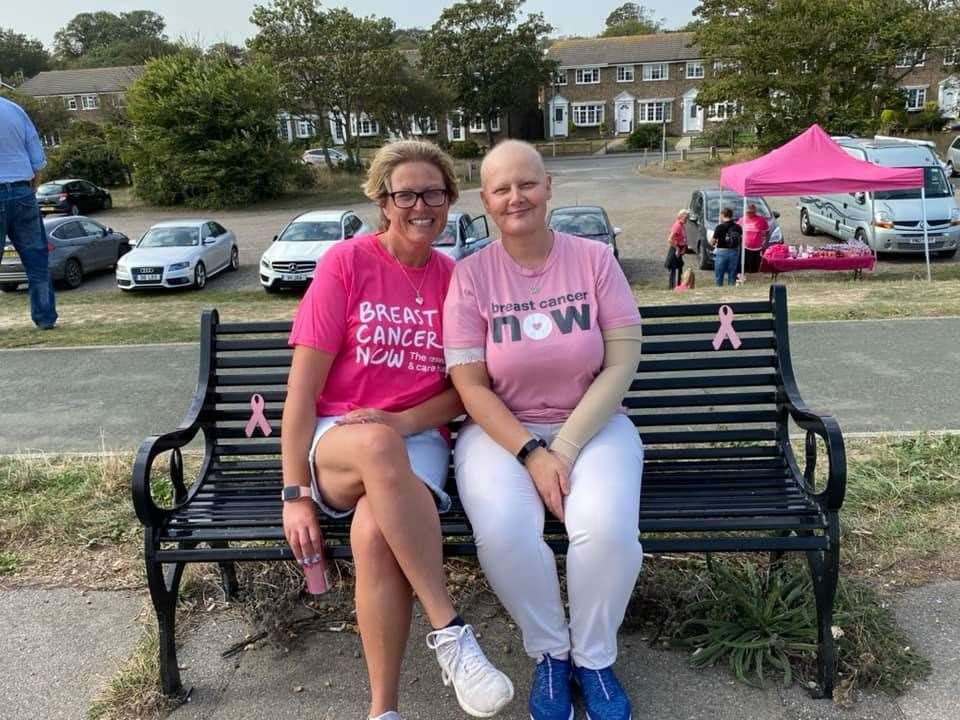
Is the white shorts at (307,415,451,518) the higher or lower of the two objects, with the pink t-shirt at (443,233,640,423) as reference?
lower

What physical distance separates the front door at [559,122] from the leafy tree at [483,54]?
10125 millimetres

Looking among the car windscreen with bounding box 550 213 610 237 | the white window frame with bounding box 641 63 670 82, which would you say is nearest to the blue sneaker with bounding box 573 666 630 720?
the car windscreen with bounding box 550 213 610 237

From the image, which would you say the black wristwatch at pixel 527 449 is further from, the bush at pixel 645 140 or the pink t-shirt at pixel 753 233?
the bush at pixel 645 140

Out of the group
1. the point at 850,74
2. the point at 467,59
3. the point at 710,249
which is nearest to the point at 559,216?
the point at 710,249

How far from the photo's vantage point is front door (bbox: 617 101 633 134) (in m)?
68.3

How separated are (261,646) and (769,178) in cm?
1373

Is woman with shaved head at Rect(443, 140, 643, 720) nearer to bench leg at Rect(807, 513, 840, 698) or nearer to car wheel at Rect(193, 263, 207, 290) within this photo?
bench leg at Rect(807, 513, 840, 698)

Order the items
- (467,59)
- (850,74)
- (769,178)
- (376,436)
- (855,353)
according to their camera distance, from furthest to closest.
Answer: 1. (467,59)
2. (850,74)
3. (769,178)
4. (855,353)
5. (376,436)

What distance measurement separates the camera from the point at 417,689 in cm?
268

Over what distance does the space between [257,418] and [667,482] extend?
5.43ft

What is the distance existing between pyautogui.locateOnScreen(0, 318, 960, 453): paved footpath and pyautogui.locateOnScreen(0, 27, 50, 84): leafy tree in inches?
3717

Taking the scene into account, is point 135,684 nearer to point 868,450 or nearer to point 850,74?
point 868,450

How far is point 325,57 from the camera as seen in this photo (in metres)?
42.6

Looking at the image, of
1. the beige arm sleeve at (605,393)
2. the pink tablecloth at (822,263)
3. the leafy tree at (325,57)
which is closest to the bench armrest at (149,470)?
the beige arm sleeve at (605,393)
